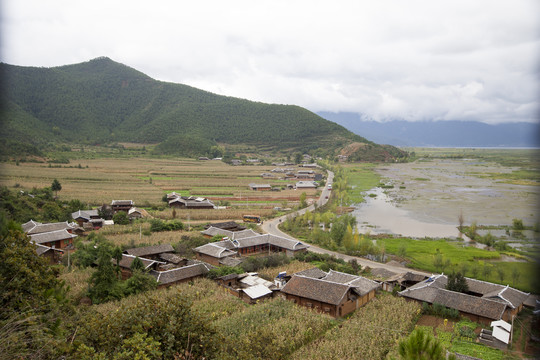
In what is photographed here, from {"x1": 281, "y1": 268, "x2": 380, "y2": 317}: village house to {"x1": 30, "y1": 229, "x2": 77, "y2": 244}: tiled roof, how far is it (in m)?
19.7

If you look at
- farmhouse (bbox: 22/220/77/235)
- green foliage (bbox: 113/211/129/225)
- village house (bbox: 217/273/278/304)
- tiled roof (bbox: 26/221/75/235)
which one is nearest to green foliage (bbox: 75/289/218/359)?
village house (bbox: 217/273/278/304)

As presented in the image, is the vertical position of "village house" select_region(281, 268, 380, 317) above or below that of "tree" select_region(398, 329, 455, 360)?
below

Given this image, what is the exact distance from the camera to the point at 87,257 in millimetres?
23766

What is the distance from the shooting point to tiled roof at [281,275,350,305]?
18802 millimetres

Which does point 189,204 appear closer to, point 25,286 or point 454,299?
point 454,299

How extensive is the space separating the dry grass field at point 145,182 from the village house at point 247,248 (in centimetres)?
1176

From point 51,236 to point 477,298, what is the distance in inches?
1205

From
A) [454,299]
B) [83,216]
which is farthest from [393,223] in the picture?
[83,216]

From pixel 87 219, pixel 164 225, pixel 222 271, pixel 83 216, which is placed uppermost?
pixel 83 216

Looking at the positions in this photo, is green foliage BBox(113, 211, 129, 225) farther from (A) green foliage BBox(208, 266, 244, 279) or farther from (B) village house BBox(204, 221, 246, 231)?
(A) green foliage BBox(208, 266, 244, 279)

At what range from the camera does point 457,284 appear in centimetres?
2041

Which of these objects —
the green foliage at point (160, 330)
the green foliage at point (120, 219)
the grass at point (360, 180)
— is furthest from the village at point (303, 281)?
the grass at point (360, 180)

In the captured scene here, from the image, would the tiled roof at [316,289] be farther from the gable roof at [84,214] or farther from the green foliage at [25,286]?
the gable roof at [84,214]

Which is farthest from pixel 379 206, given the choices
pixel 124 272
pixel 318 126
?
pixel 318 126
